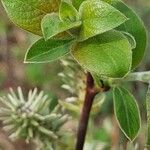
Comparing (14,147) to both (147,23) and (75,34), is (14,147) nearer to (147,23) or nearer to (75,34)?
(147,23)

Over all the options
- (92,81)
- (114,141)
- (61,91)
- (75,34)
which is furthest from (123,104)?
(61,91)

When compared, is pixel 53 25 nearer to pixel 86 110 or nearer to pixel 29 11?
pixel 29 11

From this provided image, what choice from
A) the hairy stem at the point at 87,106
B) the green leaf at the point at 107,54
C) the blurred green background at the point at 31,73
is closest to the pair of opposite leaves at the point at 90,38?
the green leaf at the point at 107,54

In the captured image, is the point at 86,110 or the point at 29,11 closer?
the point at 29,11

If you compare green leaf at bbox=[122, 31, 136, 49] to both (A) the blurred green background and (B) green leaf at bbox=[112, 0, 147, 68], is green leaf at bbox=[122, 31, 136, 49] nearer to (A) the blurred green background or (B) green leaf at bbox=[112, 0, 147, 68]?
(B) green leaf at bbox=[112, 0, 147, 68]

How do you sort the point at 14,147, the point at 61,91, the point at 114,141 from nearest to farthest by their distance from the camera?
the point at 114,141, the point at 14,147, the point at 61,91

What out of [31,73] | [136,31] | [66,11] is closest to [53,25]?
[66,11]
